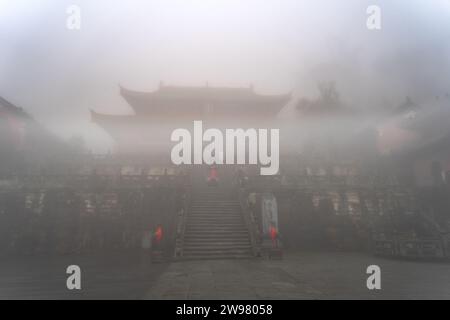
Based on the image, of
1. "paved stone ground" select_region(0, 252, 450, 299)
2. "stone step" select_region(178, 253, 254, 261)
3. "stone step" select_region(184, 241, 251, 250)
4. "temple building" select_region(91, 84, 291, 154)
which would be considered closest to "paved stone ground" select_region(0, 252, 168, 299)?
"paved stone ground" select_region(0, 252, 450, 299)

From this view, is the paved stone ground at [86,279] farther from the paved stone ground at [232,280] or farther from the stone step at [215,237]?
the stone step at [215,237]

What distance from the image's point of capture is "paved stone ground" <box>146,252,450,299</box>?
253 inches

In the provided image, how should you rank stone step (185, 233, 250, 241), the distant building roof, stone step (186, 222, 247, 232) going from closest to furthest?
stone step (185, 233, 250, 241) → stone step (186, 222, 247, 232) → the distant building roof

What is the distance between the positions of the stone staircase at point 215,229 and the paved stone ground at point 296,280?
1039 millimetres

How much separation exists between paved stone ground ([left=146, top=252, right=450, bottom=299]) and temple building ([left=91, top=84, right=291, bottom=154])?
50.3ft

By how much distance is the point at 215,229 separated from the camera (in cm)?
1302

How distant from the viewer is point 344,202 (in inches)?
665

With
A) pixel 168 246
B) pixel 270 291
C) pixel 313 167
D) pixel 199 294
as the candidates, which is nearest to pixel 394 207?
pixel 313 167

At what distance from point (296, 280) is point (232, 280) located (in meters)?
1.53

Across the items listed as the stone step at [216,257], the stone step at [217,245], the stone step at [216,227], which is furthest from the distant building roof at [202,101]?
the stone step at [216,257]

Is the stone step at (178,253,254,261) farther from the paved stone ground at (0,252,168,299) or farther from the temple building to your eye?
the temple building

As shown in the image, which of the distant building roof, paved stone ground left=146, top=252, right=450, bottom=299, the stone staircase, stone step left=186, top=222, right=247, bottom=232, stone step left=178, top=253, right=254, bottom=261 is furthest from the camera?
the distant building roof

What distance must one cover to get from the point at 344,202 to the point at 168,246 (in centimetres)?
938
